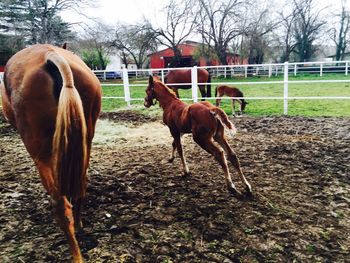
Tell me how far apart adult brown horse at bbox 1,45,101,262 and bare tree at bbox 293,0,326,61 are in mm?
40454

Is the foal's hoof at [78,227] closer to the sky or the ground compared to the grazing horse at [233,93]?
closer to the ground

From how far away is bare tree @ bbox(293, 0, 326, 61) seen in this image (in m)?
37.0

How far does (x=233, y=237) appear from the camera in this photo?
8.07ft

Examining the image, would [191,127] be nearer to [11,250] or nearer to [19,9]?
[11,250]

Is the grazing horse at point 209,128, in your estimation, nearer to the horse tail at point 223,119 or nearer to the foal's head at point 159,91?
the horse tail at point 223,119

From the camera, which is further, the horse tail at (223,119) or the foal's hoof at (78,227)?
the horse tail at (223,119)

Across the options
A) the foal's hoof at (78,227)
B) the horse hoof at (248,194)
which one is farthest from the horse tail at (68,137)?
the horse hoof at (248,194)

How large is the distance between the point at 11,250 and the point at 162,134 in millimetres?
4232

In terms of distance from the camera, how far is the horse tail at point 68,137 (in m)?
1.96

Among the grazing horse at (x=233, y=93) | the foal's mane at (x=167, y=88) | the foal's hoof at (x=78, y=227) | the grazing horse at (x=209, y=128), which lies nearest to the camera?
the foal's hoof at (x=78, y=227)

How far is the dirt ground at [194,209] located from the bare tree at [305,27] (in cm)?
3777

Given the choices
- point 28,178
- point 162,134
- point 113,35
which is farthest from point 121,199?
point 113,35

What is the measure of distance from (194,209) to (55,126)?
157cm

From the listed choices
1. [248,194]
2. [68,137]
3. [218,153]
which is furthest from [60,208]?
[248,194]
